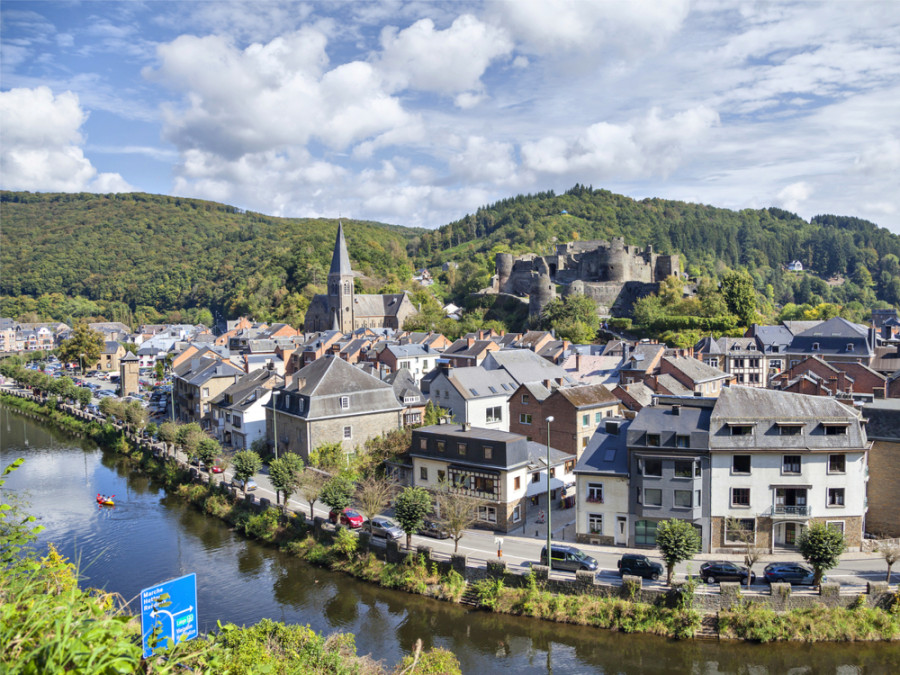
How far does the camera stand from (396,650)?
1952 cm

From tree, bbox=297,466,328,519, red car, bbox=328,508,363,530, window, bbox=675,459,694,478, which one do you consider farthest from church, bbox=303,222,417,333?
window, bbox=675,459,694,478

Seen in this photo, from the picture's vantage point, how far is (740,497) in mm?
24172

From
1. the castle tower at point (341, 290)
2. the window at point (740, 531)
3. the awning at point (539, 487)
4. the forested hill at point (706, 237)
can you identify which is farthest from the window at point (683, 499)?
the forested hill at point (706, 237)

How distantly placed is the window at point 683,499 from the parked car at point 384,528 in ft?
37.8

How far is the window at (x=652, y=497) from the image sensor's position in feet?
80.2

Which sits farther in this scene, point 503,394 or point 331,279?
point 331,279

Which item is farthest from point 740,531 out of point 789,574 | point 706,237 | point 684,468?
point 706,237

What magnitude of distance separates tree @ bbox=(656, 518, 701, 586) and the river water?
8.15 feet

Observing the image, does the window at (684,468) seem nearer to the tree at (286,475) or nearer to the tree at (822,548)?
the tree at (822,548)

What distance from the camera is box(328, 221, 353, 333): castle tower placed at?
3538 inches

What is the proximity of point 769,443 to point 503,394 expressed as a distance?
58.3ft

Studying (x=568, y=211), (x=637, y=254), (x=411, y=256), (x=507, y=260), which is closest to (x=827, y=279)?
(x=568, y=211)

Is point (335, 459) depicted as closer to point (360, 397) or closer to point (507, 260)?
point (360, 397)

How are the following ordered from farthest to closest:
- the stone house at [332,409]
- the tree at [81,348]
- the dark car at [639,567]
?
the tree at [81,348]
the stone house at [332,409]
the dark car at [639,567]
